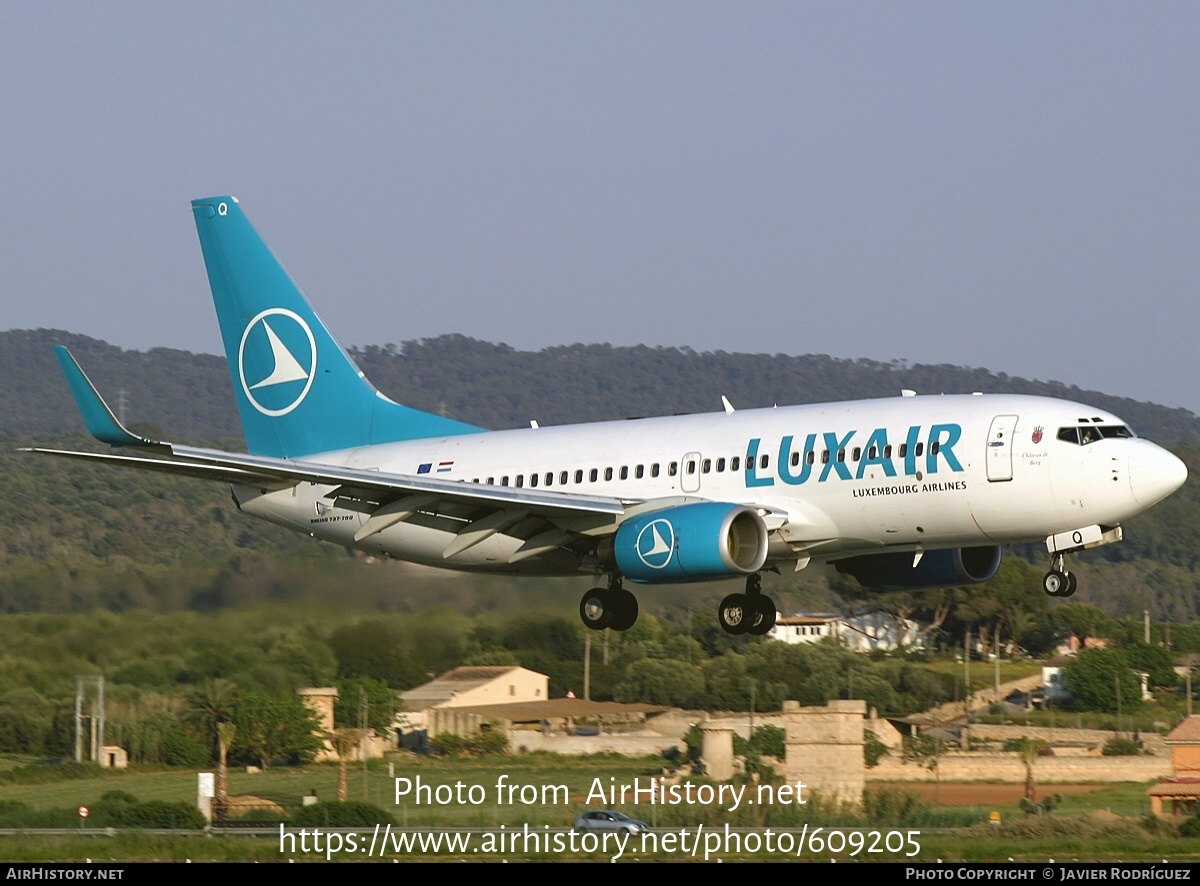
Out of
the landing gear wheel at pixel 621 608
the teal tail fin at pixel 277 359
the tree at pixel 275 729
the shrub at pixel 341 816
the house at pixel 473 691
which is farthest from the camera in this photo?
the house at pixel 473 691

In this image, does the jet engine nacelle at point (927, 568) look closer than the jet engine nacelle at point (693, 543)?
No

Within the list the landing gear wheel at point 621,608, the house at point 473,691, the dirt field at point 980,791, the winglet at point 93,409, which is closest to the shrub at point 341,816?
the house at point 473,691

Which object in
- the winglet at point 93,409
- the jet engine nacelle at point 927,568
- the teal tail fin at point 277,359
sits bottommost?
the jet engine nacelle at point 927,568

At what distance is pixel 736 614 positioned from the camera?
123ft

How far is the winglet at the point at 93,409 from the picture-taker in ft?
107

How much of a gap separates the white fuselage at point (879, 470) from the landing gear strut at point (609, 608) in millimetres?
661

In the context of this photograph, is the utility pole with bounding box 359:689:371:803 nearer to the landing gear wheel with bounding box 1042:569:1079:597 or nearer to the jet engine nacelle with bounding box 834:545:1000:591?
the jet engine nacelle with bounding box 834:545:1000:591

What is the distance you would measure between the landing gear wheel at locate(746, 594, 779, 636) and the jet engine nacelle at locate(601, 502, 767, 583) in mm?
3303

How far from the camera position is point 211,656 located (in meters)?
42.2

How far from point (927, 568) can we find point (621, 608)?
242 inches

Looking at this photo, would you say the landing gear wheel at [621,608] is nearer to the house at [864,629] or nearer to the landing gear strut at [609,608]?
the landing gear strut at [609,608]

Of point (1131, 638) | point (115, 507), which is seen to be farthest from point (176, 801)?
point (115, 507)

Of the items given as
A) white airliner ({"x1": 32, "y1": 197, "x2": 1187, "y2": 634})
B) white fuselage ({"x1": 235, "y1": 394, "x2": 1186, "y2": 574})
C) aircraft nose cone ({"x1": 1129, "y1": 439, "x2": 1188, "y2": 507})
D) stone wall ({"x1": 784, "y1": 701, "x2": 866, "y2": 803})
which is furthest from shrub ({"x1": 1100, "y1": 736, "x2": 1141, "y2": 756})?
aircraft nose cone ({"x1": 1129, "y1": 439, "x2": 1188, "y2": 507})

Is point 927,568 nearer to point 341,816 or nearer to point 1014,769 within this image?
point 341,816
